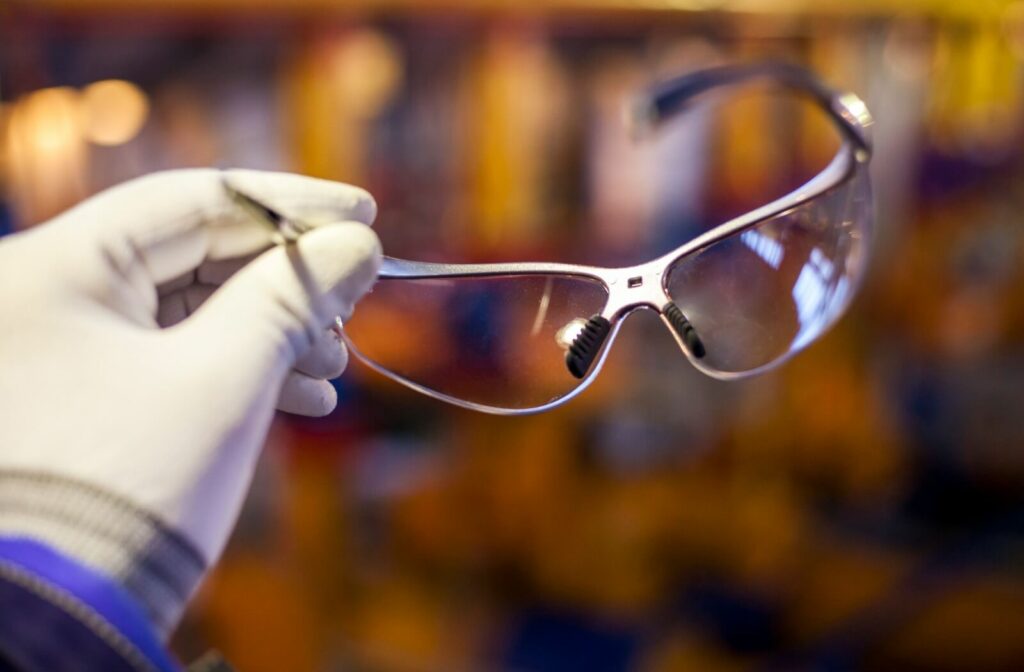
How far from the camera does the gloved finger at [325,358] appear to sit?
0.48 meters

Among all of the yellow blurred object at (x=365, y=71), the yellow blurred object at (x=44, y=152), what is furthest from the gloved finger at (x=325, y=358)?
the yellow blurred object at (x=365, y=71)

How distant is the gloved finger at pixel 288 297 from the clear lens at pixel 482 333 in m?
0.10

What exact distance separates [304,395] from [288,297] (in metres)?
0.09

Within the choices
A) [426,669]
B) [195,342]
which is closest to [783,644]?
[426,669]

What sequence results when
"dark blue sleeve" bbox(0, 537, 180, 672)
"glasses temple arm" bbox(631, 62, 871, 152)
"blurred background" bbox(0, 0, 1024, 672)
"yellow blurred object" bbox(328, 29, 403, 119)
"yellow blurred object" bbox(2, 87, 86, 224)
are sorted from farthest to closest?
"yellow blurred object" bbox(328, 29, 403, 119) < "blurred background" bbox(0, 0, 1024, 672) < "yellow blurred object" bbox(2, 87, 86, 224) < "glasses temple arm" bbox(631, 62, 871, 152) < "dark blue sleeve" bbox(0, 537, 180, 672)

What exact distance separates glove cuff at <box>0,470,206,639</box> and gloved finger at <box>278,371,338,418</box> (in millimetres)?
131

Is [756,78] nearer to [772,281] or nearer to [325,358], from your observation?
[772,281]

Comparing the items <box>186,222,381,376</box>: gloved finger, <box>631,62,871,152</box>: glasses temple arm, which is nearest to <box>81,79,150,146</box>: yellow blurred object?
<box>631,62,871,152</box>: glasses temple arm

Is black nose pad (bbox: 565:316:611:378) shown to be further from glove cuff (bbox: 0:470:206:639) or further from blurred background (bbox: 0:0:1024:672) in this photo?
blurred background (bbox: 0:0:1024:672)

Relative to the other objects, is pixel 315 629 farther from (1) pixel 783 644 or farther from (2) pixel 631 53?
(2) pixel 631 53

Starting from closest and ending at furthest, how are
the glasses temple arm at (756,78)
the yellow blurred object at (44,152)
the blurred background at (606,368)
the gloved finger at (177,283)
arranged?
1. the gloved finger at (177,283)
2. the glasses temple arm at (756,78)
3. the yellow blurred object at (44,152)
4. the blurred background at (606,368)

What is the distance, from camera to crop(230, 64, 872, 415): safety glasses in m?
0.52

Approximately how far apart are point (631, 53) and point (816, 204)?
1558 millimetres

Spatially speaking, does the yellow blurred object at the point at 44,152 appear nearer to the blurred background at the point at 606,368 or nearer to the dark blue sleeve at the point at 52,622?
the blurred background at the point at 606,368
